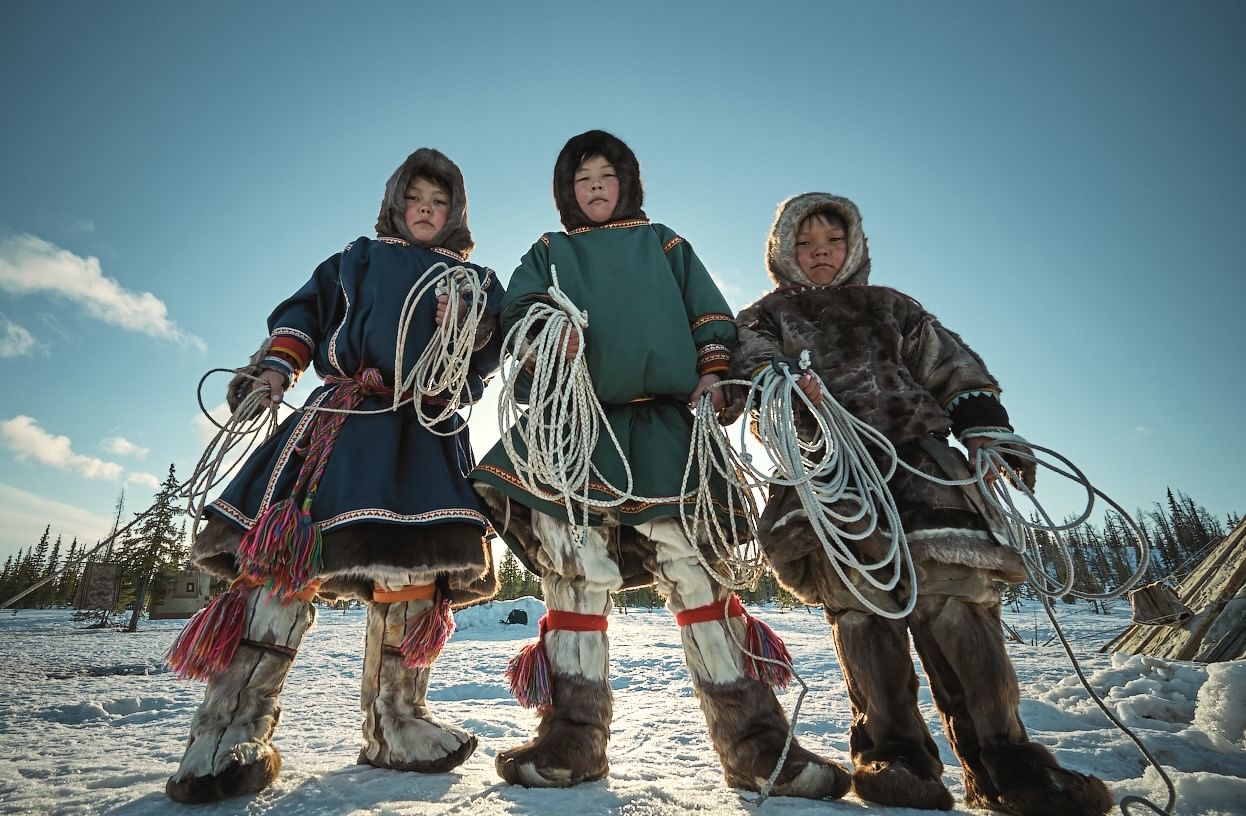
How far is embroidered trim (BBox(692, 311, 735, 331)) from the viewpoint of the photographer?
89.9 inches

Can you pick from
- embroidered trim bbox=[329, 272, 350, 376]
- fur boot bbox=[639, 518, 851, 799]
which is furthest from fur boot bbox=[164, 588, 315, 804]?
fur boot bbox=[639, 518, 851, 799]

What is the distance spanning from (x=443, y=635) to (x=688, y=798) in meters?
1.07

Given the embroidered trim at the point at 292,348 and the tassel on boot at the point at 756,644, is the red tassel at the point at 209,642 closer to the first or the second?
the embroidered trim at the point at 292,348

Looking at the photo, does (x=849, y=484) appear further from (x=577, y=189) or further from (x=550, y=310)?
(x=577, y=189)

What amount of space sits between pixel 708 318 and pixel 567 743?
1.51 m

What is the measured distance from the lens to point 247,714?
177cm

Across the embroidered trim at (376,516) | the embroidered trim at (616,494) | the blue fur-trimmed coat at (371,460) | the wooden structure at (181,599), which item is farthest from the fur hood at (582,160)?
the wooden structure at (181,599)

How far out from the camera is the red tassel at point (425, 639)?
2.11 meters

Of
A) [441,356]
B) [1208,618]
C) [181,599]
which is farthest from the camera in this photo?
[181,599]

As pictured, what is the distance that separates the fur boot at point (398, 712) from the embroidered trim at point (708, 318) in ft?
4.70

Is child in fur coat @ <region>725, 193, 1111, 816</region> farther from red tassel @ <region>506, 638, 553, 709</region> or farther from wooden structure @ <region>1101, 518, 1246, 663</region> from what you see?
wooden structure @ <region>1101, 518, 1246, 663</region>

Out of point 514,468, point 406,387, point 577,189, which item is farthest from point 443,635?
point 577,189

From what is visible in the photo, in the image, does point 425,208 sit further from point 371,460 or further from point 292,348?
point 371,460

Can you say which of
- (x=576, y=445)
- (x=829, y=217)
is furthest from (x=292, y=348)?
(x=829, y=217)
